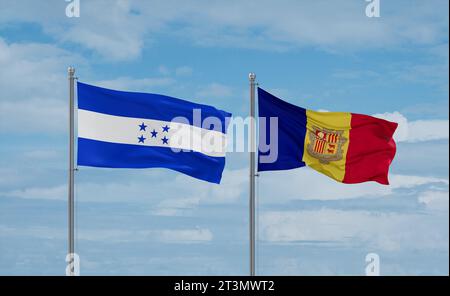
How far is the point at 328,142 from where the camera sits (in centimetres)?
2147

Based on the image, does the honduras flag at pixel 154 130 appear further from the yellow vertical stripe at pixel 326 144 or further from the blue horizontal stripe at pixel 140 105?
the yellow vertical stripe at pixel 326 144

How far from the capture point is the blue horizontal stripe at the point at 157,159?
20.5 m

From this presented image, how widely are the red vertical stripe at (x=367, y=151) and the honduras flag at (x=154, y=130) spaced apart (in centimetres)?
368

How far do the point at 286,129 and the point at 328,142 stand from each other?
1329 millimetres

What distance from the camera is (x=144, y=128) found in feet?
68.8

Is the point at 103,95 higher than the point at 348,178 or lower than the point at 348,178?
higher

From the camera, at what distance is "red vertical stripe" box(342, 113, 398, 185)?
21500 millimetres

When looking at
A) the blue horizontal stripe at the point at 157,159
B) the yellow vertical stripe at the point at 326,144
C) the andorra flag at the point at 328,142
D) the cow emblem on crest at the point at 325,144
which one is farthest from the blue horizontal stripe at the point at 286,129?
the blue horizontal stripe at the point at 157,159

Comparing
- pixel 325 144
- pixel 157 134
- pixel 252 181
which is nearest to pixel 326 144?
pixel 325 144
